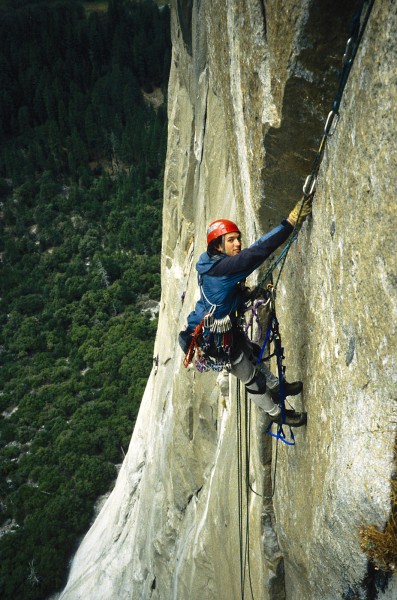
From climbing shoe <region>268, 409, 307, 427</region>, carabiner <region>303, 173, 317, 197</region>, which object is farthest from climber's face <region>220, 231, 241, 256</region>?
climbing shoe <region>268, 409, 307, 427</region>

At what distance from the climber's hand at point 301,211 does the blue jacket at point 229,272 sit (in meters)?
0.06

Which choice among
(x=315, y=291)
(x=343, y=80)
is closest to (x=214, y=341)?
(x=315, y=291)

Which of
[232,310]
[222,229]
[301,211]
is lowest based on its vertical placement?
[232,310]

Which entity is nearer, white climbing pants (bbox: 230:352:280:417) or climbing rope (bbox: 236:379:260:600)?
white climbing pants (bbox: 230:352:280:417)

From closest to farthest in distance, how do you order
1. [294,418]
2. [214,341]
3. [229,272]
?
[229,272] → [294,418] → [214,341]

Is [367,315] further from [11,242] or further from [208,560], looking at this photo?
[11,242]

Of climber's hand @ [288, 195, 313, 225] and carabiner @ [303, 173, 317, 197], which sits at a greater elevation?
carabiner @ [303, 173, 317, 197]

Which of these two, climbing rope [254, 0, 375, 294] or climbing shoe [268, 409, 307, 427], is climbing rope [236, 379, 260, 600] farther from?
climbing rope [254, 0, 375, 294]

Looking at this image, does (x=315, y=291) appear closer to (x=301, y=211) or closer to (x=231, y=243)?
(x=301, y=211)

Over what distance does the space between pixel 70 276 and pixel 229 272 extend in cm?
5786

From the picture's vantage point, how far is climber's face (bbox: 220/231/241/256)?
436 centimetres

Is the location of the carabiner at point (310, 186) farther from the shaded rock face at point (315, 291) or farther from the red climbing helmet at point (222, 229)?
the red climbing helmet at point (222, 229)

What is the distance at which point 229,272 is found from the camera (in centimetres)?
417

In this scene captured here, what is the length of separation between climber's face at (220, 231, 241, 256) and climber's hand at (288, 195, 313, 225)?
2.19 feet
